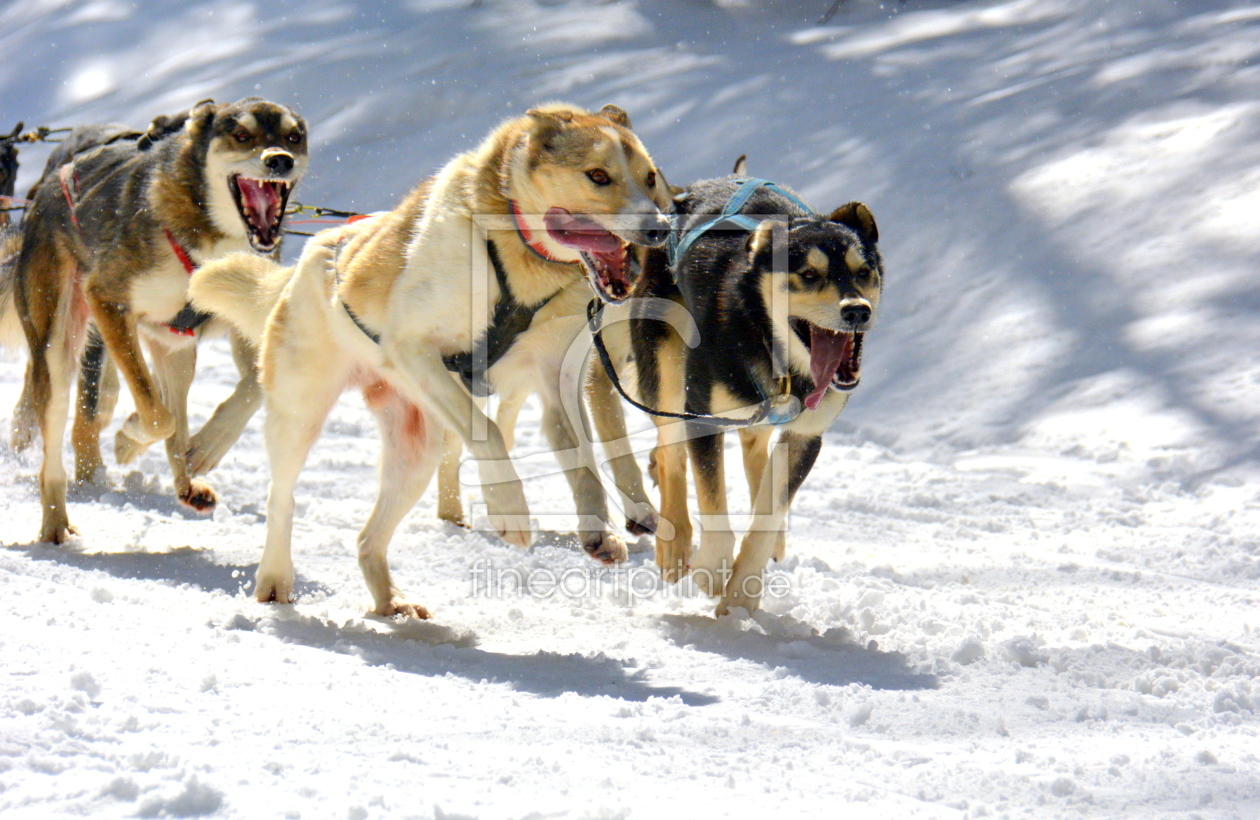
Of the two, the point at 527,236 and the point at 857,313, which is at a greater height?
the point at 527,236

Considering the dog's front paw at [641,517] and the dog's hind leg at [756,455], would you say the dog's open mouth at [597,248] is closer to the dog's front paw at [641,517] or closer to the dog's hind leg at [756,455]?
the dog's front paw at [641,517]

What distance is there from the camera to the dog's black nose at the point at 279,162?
4480 millimetres

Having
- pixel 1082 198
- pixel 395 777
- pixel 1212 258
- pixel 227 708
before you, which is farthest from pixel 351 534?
pixel 1082 198

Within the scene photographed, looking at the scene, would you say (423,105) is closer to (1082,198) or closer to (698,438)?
(1082,198)

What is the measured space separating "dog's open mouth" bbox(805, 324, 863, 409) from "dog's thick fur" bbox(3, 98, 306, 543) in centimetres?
219

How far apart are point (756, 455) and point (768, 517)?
0.73 meters

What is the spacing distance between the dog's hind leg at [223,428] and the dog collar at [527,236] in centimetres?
162

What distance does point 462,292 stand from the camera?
3061 millimetres

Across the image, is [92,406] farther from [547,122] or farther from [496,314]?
[547,122]

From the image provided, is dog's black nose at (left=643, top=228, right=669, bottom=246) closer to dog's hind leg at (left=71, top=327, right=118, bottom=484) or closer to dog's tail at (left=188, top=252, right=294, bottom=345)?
dog's tail at (left=188, top=252, right=294, bottom=345)

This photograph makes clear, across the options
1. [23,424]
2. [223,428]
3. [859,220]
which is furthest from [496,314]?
[23,424]

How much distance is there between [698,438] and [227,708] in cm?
186

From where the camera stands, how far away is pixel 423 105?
12.7 metres

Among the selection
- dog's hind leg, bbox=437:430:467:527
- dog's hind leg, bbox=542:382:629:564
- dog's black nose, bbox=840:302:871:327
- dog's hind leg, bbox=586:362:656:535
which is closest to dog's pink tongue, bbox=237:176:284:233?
dog's hind leg, bbox=437:430:467:527
